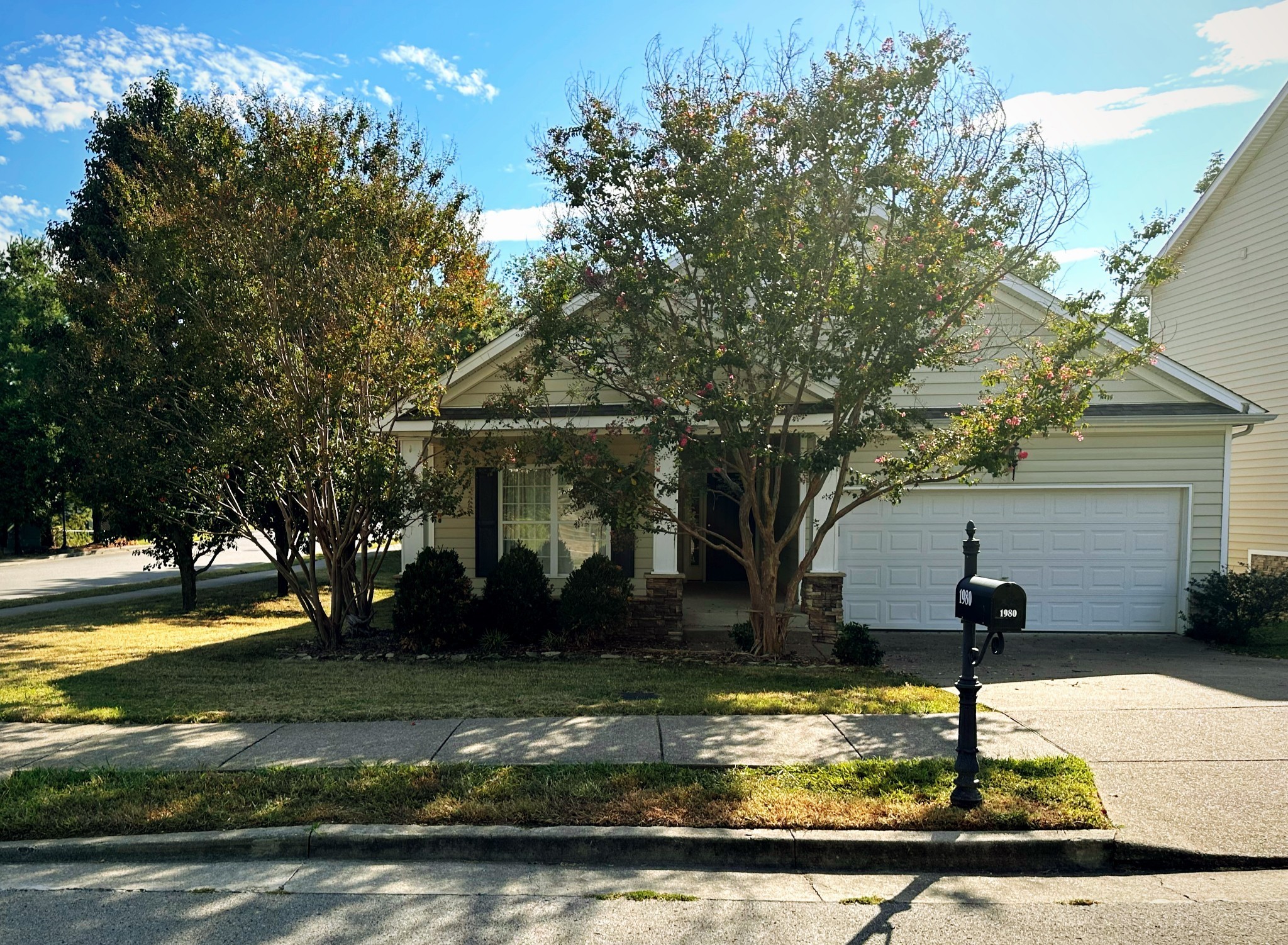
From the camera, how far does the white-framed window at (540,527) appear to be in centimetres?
1383

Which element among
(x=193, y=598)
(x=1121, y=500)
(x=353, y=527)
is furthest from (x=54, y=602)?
(x=1121, y=500)

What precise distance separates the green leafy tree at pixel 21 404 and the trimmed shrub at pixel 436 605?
21.0 m

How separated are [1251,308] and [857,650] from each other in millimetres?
12138

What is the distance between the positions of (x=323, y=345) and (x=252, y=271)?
111 cm

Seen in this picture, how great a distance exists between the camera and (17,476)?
28344 mm

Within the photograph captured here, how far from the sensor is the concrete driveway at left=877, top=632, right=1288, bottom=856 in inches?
206

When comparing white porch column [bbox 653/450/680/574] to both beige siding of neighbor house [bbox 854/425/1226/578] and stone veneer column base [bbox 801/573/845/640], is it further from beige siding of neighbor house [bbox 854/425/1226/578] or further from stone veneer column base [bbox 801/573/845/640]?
beige siding of neighbor house [bbox 854/425/1226/578]

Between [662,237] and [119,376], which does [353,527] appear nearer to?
[119,376]

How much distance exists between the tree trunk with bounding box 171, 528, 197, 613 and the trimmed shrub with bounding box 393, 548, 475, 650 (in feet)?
20.5

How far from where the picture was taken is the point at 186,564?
16109 mm

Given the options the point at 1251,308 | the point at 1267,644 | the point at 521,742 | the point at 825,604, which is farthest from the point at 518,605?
the point at 1251,308

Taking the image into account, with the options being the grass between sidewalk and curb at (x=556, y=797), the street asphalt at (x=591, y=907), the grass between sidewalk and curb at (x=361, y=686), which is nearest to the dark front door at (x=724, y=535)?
the grass between sidewalk and curb at (x=361, y=686)

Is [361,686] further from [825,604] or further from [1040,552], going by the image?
[1040,552]

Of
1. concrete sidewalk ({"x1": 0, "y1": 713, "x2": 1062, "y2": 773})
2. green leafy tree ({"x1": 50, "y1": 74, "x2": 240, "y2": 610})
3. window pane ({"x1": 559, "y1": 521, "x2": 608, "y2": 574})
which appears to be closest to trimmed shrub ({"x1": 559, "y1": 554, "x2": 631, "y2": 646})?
window pane ({"x1": 559, "y1": 521, "x2": 608, "y2": 574})
